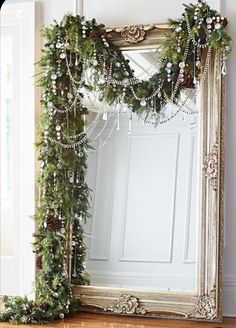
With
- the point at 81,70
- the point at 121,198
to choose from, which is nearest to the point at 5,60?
the point at 81,70

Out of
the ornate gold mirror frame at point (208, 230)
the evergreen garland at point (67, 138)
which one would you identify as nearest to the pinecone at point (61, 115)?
the evergreen garland at point (67, 138)

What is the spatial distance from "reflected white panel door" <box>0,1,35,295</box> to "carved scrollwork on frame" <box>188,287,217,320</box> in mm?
1026

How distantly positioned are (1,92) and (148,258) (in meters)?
1.51

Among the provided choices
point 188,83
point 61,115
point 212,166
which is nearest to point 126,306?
point 212,166

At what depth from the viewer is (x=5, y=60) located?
128 inches

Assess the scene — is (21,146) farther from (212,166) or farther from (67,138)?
(212,166)

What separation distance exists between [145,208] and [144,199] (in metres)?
0.05

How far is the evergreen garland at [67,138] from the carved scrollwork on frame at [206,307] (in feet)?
2.08

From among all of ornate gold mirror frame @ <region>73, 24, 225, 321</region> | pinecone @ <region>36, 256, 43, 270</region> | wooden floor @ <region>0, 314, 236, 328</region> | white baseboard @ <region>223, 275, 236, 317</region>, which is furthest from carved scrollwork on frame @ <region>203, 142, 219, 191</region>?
pinecone @ <region>36, 256, 43, 270</region>

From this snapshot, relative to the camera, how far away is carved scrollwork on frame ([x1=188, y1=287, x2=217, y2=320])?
2.49 meters

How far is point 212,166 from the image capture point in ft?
8.31

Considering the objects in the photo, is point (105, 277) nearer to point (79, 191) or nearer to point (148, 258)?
point (148, 258)

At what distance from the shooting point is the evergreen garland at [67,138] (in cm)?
267

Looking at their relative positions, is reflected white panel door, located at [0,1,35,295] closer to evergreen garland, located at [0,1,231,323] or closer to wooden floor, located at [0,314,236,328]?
evergreen garland, located at [0,1,231,323]
